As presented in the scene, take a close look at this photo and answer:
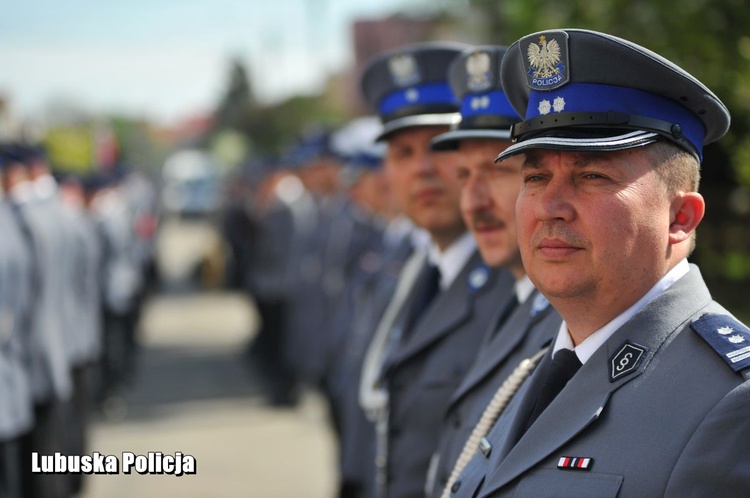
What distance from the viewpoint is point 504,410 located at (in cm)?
269

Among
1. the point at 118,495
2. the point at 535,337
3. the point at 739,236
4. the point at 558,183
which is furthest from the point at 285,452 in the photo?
the point at 558,183

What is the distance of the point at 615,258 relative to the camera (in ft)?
6.98

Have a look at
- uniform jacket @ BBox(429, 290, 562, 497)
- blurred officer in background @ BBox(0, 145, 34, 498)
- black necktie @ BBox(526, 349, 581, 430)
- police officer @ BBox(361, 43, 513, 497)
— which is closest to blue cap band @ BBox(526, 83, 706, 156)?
black necktie @ BBox(526, 349, 581, 430)

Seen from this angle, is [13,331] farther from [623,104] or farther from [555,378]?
[623,104]

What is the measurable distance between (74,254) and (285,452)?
2422 mm

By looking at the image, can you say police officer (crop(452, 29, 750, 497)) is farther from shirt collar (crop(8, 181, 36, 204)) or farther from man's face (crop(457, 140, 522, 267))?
shirt collar (crop(8, 181, 36, 204))

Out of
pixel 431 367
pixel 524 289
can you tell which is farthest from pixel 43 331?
pixel 524 289

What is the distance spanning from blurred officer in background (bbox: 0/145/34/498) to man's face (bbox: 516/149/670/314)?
4377mm

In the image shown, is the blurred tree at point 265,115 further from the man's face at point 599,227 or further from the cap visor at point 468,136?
the man's face at point 599,227

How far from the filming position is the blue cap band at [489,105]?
3.25m

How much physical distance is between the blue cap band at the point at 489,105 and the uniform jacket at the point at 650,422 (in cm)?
116

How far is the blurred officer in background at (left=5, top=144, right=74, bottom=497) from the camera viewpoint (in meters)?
6.57

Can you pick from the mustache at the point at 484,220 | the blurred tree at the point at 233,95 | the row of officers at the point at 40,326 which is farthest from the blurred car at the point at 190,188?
the mustache at the point at 484,220

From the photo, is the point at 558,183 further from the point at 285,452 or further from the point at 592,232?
the point at 285,452
